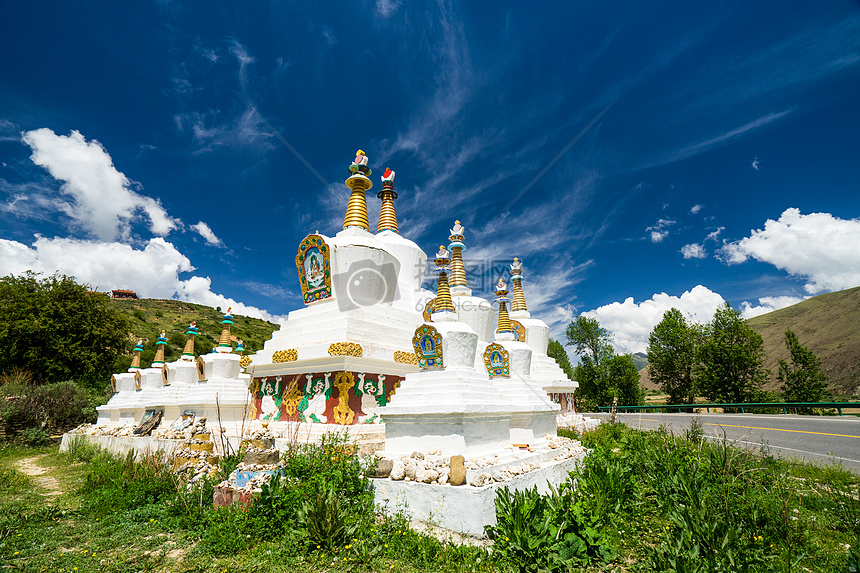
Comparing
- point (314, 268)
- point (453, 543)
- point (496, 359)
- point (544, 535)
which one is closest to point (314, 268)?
point (314, 268)

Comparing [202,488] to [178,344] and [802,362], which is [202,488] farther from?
[178,344]

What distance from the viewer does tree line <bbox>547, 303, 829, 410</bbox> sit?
1193 inches

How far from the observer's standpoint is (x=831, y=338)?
82.7 metres

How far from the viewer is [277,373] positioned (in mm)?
11289

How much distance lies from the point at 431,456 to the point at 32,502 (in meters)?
8.18

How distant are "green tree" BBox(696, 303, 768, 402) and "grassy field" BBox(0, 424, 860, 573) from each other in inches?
1208

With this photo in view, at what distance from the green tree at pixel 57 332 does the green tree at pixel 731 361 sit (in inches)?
1832

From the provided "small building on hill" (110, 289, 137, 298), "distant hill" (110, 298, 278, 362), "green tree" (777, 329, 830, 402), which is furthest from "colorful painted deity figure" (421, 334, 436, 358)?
"small building on hill" (110, 289, 137, 298)

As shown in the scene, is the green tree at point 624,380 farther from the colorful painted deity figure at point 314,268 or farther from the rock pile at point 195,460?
the rock pile at point 195,460

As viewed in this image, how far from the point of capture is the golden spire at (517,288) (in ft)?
62.4

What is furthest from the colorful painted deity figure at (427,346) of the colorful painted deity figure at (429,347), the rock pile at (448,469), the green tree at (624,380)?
the green tree at (624,380)

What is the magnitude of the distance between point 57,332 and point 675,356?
50080 mm

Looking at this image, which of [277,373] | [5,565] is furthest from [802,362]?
[5,565]

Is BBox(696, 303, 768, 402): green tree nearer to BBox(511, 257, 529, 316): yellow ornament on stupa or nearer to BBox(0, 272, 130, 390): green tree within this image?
BBox(511, 257, 529, 316): yellow ornament on stupa
